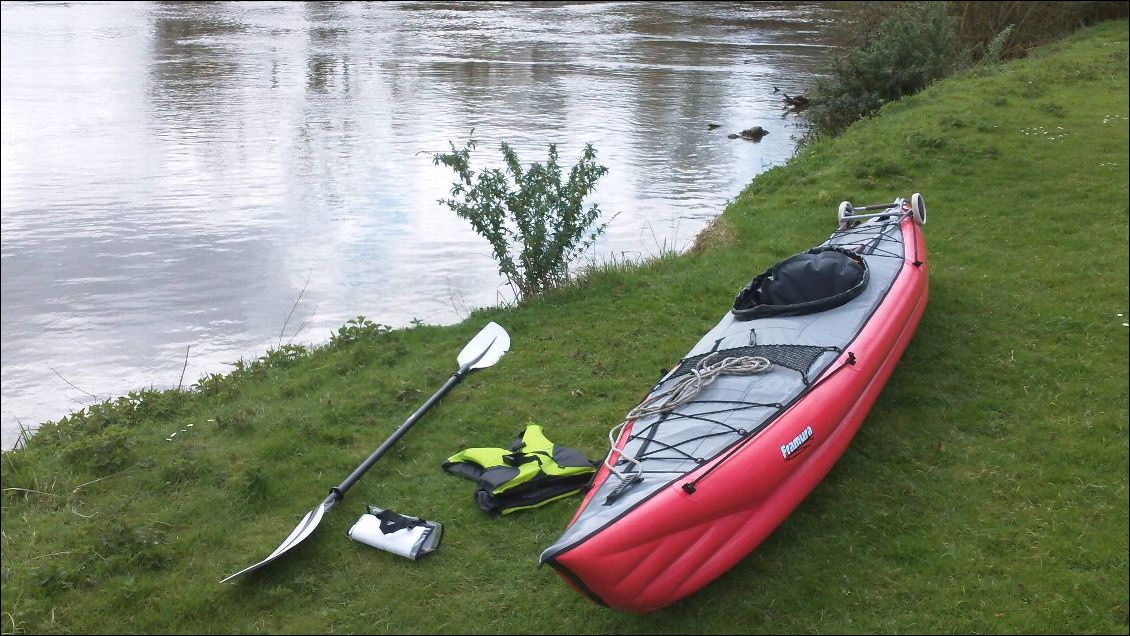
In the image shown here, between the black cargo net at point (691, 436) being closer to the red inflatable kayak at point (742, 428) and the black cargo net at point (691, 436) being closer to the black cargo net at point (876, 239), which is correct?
the red inflatable kayak at point (742, 428)

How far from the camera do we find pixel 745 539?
376 centimetres

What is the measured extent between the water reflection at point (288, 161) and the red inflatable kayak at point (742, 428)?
3.38m

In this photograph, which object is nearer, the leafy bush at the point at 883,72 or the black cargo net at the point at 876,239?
the black cargo net at the point at 876,239

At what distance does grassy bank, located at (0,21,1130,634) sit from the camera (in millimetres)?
3744

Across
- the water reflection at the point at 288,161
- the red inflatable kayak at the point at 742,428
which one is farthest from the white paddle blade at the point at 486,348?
the red inflatable kayak at the point at 742,428

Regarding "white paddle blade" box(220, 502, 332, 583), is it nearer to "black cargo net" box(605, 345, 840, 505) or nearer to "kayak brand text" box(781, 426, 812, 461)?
"black cargo net" box(605, 345, 840, 505)

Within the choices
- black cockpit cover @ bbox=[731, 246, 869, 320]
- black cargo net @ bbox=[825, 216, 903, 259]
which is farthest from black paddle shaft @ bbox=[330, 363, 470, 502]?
black cargo net @ bbox=[825, 216, 903, 259]

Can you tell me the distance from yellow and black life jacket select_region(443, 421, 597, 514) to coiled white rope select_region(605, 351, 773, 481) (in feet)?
0.79

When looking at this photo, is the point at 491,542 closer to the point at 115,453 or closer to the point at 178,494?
the point at 178,494

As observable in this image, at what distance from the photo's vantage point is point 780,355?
15.1 ft

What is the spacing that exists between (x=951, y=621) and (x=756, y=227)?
17.2 feet

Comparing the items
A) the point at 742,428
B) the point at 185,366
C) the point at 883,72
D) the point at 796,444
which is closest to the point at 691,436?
the point at 742,428

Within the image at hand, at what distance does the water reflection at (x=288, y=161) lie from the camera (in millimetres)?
7699

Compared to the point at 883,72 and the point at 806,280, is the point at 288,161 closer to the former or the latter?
the point at 883,72
